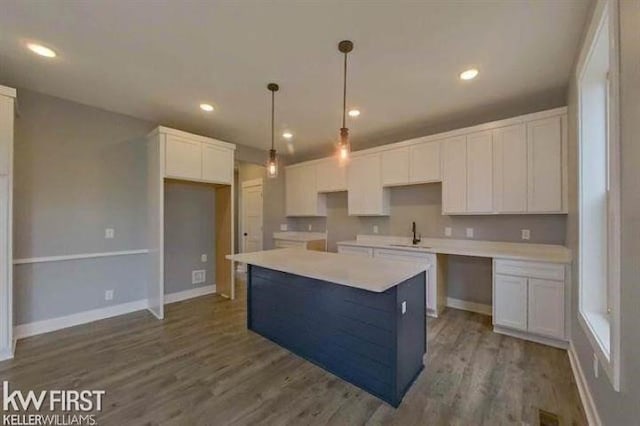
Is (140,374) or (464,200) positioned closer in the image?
(140,374)

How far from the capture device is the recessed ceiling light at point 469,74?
8.86ft

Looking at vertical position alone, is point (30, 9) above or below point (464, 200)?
above

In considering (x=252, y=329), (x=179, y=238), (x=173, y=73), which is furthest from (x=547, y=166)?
(x=179, y=238)

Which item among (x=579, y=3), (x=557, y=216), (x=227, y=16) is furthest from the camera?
(x=557, y=216)

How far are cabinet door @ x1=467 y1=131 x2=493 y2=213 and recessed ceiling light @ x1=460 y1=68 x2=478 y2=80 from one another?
95 centimetres

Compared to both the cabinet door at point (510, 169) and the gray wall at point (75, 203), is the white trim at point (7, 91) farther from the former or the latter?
the cabinet door at point (510, 169)

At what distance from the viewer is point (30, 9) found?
77.0 inches


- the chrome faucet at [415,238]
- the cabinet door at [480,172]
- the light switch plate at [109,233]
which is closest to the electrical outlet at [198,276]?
the light switch plate at [109,233]

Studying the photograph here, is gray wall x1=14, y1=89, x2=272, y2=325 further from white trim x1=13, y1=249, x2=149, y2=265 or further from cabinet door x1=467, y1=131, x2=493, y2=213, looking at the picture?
cabinet door x1=467, y1=131, x2=493, y2=213

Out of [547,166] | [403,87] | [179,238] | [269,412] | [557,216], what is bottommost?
[269,412]

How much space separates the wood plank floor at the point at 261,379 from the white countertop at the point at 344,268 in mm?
885

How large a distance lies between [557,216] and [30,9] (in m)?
5.17

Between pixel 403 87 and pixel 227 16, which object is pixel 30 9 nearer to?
pixel 227 16

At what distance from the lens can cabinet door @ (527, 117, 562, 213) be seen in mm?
2994
